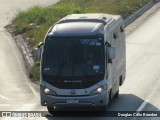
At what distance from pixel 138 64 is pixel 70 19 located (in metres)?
8.38

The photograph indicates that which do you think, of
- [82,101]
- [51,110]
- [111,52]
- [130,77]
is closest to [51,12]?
[130,77]

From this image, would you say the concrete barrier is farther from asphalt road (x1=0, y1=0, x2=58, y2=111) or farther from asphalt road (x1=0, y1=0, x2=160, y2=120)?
asphalt road (x1=0, y1=0, x2=58, y2=111)

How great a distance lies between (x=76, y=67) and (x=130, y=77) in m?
7.19

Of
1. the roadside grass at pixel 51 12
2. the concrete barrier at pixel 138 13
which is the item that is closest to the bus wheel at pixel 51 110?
the roadside grass at pixel 51 12

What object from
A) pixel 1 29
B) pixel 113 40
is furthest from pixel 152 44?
pixel 113 40

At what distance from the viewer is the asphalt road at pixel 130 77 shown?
20.4 m

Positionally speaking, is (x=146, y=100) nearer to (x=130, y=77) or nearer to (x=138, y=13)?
(x=130, y=77)

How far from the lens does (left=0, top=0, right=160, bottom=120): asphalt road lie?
803 inches

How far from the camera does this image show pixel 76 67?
1786 cm

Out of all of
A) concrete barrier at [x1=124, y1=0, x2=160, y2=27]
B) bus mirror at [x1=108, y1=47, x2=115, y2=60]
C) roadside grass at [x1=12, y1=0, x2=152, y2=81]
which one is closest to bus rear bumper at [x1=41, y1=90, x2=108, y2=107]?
bus mirror at [x1=108, y1=47, x2=115, y2=60]

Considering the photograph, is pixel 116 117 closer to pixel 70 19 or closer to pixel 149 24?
pixel 70 19

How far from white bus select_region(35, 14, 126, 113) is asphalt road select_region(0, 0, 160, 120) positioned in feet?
2.85

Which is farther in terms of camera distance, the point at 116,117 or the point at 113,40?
the point at 113,40

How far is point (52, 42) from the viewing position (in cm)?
1816
